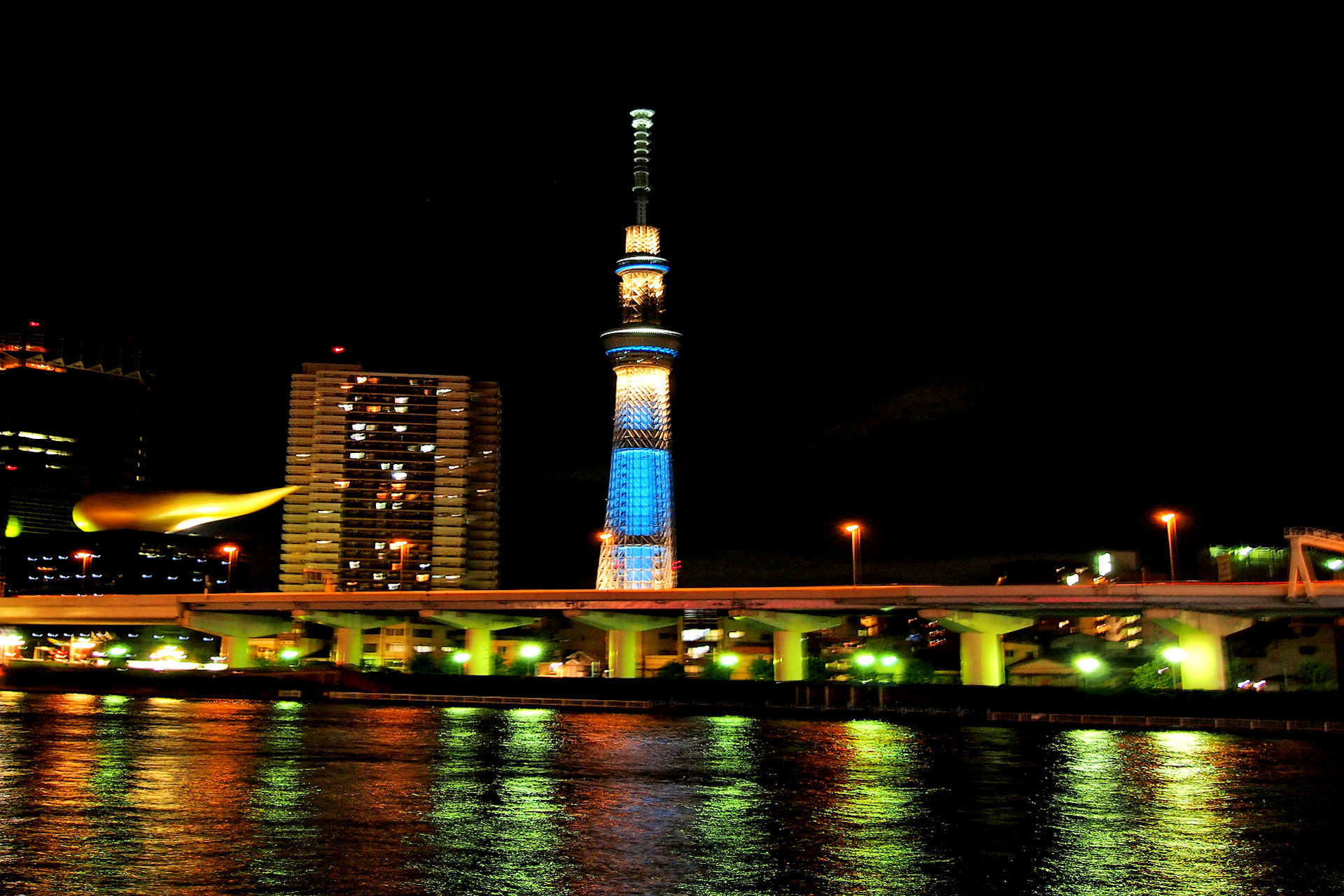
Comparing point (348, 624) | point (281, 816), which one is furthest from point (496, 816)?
point (348, 624)

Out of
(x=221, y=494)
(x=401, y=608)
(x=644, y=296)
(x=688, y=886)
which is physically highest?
Answer: (x=644, y=296)

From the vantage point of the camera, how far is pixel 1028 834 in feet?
70.9

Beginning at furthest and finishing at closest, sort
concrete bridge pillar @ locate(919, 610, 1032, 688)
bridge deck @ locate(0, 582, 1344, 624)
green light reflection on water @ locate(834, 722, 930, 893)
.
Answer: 1. concrete bridge pillar @ locate(919, 610, 1032, 688)
2. bridge deck @ locate(0, 582, 1344, 624)
3. green light reflection on water @ locate(834, 722, 930, 893)

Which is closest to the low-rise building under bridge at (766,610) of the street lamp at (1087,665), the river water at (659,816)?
the street lamp at (1087,665)

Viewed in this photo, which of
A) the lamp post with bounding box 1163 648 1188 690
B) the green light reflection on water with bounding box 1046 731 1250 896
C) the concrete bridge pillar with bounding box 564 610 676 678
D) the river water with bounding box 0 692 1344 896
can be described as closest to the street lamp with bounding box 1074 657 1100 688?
the lamp post with bounding box 1163 648 1188 690

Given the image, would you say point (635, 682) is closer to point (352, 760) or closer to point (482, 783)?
point (352, 760)

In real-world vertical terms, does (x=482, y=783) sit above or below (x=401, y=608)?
below

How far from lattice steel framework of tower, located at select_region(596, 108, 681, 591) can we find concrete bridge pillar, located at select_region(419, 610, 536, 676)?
128 ft

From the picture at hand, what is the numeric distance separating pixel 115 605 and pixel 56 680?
888cm

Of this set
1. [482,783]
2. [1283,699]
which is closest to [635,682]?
[1283,699]

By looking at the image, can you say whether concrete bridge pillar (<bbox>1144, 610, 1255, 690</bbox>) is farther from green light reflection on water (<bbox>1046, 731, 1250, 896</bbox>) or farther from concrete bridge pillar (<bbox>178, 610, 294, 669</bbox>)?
concrete bridge pillar (<bbox>178, 610, 294, 669</bbox>)

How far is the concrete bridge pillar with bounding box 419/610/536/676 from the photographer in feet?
272

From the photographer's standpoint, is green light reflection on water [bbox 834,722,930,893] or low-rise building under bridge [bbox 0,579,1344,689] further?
low-rise building under bridge [bbox 0,579,1344,689]

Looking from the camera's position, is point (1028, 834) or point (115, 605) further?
point (115, 605)
